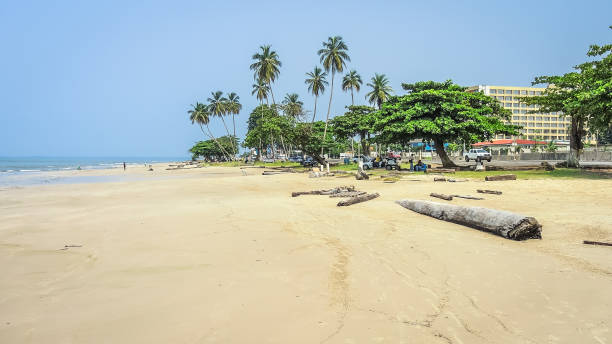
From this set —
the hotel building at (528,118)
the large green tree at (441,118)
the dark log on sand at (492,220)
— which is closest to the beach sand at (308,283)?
the dark log on sand at (492,220)

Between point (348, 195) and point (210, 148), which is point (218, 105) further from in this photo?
point (348, 195)

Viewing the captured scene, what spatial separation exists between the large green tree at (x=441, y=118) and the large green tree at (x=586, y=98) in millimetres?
3432

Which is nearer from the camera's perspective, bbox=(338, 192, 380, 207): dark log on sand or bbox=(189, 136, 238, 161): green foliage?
bbox=(338, 192, 380, 207): dark log on sand

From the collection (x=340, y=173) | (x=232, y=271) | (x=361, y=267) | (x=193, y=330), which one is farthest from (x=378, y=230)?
(x=340, y=173)

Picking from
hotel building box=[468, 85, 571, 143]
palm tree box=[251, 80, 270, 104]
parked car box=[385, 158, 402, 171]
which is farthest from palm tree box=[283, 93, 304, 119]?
hotel building box=[468, 85, 571, 143]

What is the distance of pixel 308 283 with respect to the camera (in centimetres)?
439

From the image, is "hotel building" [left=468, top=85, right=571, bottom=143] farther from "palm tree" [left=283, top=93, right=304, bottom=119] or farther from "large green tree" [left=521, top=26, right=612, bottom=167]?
"large green tree" [left=521, top=26, right=612, bottom=167]

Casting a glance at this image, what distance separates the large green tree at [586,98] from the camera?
17.5 meters

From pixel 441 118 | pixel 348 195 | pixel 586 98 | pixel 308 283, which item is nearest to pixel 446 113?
pixel 441 118

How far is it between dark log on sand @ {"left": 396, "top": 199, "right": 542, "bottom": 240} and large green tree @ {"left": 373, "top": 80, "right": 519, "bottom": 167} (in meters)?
18.3

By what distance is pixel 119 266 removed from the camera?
17.4 feet

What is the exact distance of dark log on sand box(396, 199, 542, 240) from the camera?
6320mm

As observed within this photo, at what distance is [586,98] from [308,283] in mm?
21228

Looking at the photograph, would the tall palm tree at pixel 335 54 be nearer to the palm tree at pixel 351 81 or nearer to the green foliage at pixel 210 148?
the palm tree at pixel 351 81
